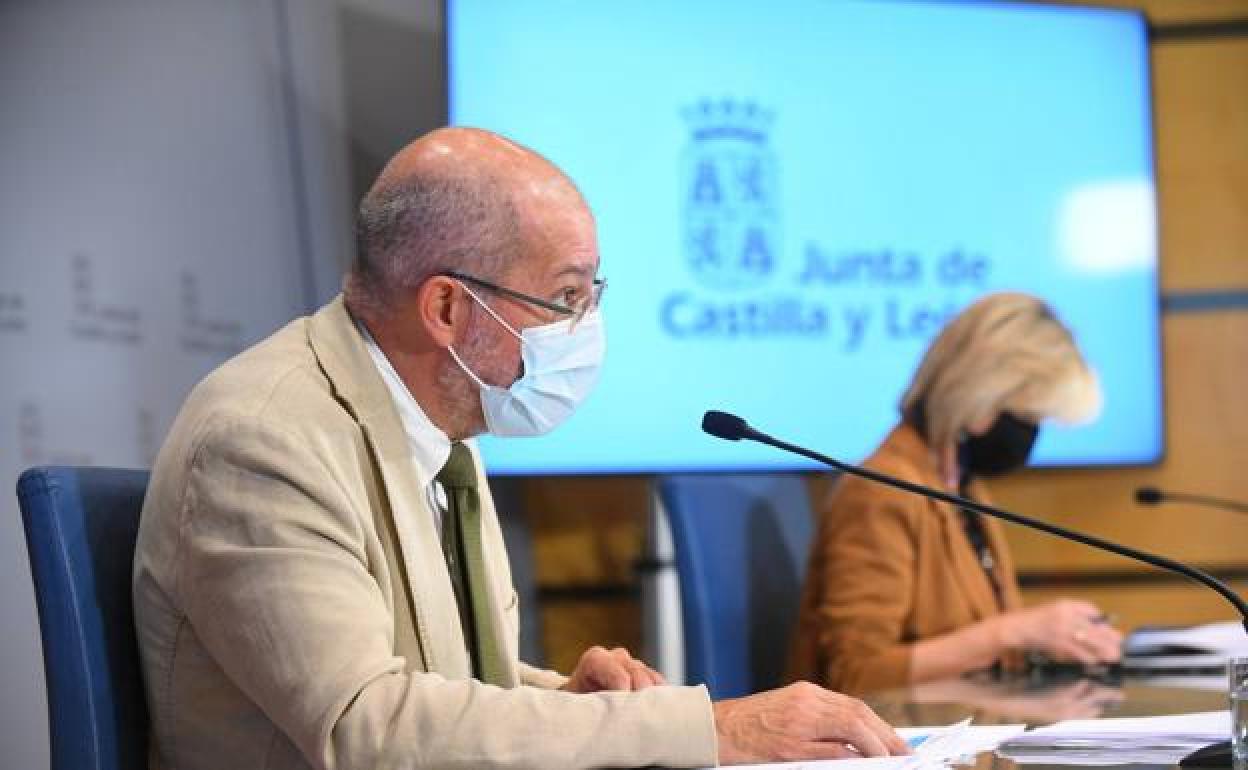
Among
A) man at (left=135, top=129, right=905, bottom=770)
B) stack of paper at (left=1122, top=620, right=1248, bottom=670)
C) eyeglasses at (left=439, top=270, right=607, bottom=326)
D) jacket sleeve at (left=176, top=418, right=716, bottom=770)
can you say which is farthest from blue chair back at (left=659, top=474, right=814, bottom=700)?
jacket sleeve at (left=176, top=418, right=716, bottom=770)

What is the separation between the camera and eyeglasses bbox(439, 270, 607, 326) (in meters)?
1.73

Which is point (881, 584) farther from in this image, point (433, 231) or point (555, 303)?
point (433, 231)

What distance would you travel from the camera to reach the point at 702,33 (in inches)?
144

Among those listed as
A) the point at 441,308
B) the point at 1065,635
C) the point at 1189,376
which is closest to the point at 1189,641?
the point at 1065,635

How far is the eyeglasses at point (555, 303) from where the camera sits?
1.73 m

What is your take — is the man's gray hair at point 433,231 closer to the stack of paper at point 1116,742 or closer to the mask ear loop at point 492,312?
the mask ear loop at point 492,312

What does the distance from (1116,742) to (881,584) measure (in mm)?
1245

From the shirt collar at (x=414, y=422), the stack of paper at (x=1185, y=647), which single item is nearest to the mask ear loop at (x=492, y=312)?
the shirt collar at (x=414, y=422)

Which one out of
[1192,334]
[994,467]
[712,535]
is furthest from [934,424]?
[1192,334]

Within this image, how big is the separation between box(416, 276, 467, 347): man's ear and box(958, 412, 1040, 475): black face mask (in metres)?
1.54

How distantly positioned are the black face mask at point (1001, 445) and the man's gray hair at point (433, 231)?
1.53 meters

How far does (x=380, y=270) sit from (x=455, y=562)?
12.5 inches

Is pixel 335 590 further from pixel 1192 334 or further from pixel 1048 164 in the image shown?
pixel 1192 334

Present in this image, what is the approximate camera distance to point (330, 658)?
4.63 feet
